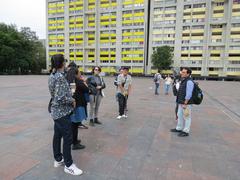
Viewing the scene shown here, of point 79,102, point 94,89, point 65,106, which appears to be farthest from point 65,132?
point 94,89

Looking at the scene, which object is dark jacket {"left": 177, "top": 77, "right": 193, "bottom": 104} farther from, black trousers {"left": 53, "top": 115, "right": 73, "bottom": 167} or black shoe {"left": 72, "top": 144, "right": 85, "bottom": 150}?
black trousers {"left": 53, "top": 115, "right": 73, "bottom": 167}

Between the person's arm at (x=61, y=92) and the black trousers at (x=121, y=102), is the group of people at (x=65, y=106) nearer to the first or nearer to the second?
the person's arm at (x=61, y=92)

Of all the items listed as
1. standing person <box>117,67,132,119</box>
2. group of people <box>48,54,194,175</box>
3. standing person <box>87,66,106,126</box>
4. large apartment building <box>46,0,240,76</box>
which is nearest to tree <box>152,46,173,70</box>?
large apartment building <box>46,0,240,76</box>

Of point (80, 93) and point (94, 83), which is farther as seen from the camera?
point (94, 83)

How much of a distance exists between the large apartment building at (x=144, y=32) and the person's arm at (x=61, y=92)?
173 feet

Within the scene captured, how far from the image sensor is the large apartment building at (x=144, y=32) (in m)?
48.0

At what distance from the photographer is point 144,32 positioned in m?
54.9

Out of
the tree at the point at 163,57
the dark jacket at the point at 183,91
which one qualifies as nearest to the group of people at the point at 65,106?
the dark jacket at the point at 183,91

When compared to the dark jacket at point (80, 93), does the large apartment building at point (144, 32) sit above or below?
above

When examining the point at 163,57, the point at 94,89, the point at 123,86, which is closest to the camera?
the point at 94,89

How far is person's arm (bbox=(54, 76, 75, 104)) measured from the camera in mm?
2454

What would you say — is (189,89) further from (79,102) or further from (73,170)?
(73,170)

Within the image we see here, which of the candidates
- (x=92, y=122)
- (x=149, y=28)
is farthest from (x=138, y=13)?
(x=92, y=122)

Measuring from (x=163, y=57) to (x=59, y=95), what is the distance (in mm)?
47995
